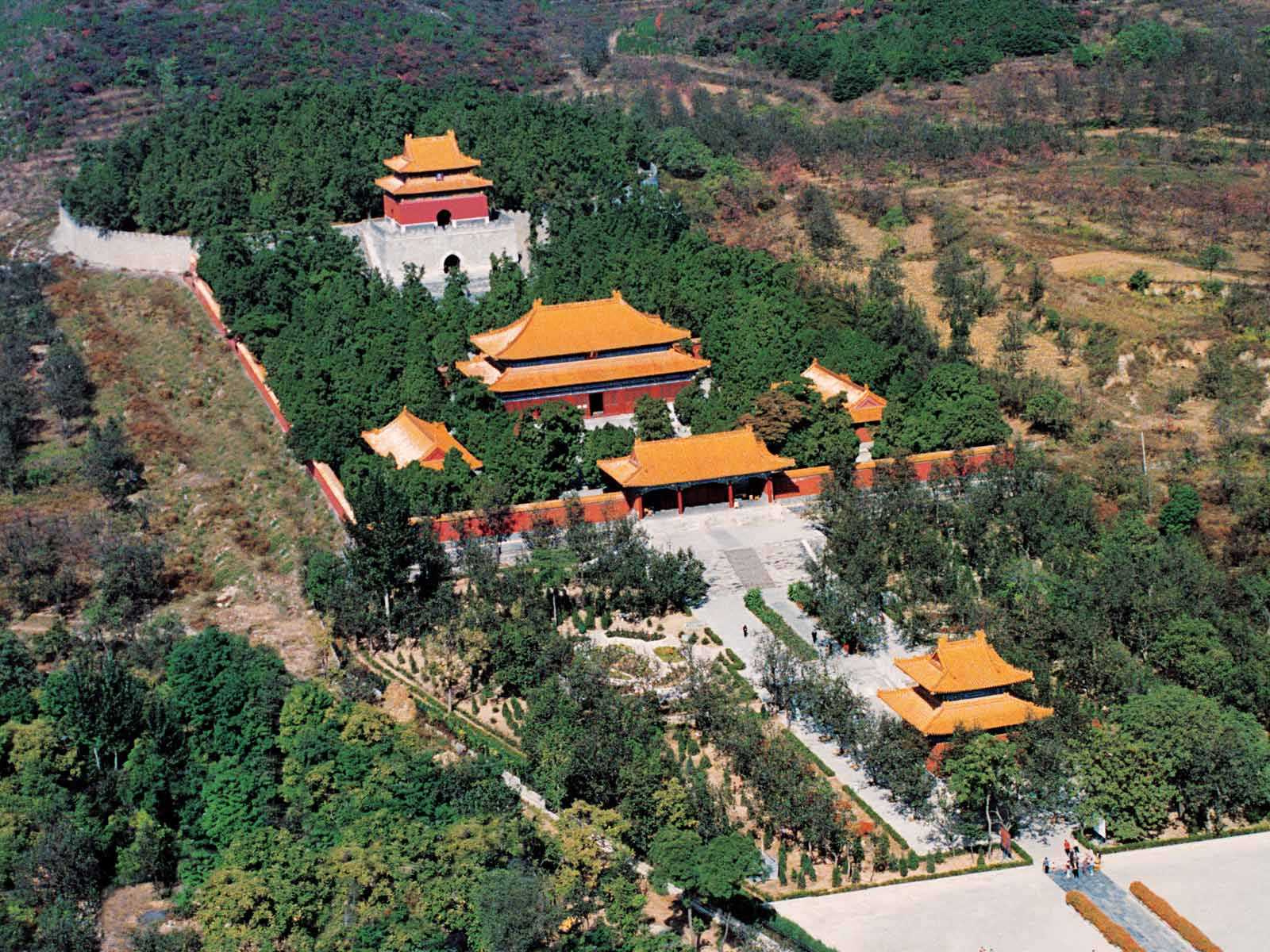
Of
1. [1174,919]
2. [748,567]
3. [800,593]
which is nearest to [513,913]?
[1174,919]

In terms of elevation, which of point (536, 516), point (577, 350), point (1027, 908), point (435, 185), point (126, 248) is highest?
point (435, 185)

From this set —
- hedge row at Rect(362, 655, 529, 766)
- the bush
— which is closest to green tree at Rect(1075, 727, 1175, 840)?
the bush

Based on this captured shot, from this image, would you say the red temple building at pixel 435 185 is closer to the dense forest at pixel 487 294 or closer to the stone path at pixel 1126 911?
the dense forest at pixel 487 294

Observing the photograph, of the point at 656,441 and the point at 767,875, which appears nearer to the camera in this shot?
the point at 767,875

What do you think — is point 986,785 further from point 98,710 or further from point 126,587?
point 126,587

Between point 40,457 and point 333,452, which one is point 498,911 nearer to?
point 333,452

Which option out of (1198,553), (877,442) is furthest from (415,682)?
(1198,553)

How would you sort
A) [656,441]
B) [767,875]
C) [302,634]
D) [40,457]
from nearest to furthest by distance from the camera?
[767,875], [302,634], [656,441], [40,457]
